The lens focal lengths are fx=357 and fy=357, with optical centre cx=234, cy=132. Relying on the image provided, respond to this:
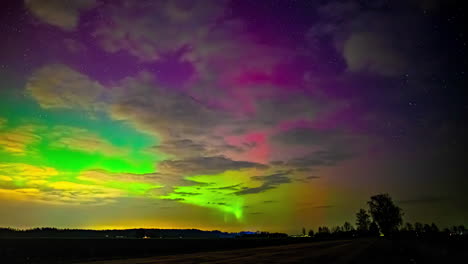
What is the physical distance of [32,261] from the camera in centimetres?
3130

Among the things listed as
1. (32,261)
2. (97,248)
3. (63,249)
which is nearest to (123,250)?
(97,248)

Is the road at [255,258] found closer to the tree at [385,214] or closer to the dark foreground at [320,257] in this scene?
the dark foreground at [320,257]

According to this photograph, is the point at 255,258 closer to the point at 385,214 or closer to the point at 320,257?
the point at 320,257

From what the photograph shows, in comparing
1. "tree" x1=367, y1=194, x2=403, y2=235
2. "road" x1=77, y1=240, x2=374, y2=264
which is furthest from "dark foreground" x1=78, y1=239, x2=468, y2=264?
"tree" x1=367, y1=194, x2=403, y2=235

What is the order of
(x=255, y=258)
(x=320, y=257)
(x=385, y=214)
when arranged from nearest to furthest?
(x=255, y=258) → (x=320, y=257) → (x=385, y=214)

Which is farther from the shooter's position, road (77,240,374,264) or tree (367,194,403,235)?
tree (367,194,403,235)

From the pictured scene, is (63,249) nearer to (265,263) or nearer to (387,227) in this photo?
(265,263)

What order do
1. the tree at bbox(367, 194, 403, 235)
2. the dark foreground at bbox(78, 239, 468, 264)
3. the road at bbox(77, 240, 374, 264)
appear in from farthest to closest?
the tree at bbox(367, 194, 403, 235), the road at bbox(77, 240, 374, 264), the dark foreground at bbox(78, 239, 468, 264)

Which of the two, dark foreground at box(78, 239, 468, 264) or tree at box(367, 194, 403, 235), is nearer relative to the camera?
dark foreground at box(78, 239, 468, 264)

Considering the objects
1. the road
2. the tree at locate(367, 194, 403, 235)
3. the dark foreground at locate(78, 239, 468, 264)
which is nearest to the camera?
the dark foreground at locate(78, 239, 468, 264)

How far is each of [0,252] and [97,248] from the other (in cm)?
1187

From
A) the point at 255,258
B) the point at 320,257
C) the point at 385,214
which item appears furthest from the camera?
the point at 385,214

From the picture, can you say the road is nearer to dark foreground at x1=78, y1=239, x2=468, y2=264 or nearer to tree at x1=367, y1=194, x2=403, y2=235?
dark foreground at x1=78, y1=239, x2=468, y2=264

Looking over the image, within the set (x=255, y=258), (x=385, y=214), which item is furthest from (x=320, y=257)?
(x=385, y=214)
